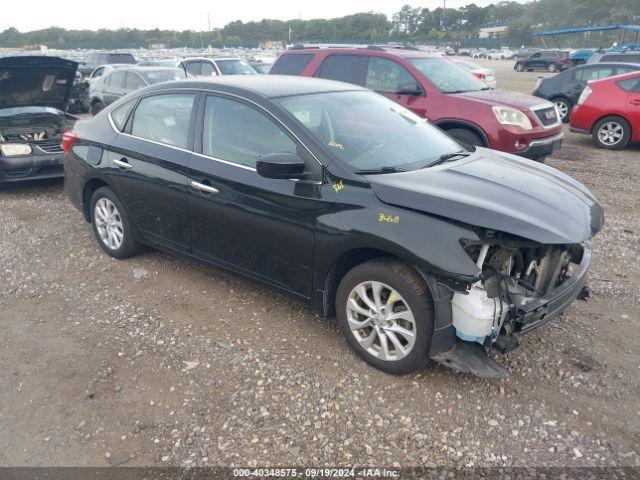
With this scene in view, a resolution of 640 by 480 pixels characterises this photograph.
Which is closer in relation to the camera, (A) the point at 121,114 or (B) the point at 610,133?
(A) the point at 121,114

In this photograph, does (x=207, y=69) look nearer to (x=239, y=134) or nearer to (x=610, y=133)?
(x=610, y=133)

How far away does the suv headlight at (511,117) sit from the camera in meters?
6.98

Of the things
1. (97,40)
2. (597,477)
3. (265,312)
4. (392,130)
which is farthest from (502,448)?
(97,40)

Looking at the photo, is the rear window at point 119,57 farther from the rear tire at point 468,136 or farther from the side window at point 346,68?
the rear tire at point 468,136

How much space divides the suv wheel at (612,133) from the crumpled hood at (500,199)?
297 inches

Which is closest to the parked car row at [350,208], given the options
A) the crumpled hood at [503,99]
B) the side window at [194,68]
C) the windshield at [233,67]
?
the crumpled hood at [503,99]

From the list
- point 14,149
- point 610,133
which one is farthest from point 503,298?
point 610,133

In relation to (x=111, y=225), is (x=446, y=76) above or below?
above

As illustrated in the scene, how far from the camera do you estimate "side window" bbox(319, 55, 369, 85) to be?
26.3ft

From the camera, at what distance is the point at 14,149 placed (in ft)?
22.3

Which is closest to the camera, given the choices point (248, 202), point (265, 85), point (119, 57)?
point (248, 202)

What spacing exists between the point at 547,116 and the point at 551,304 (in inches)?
212

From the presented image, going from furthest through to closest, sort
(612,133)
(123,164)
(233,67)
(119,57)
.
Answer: (119,57) < (233,67) < (612,133) < (123,164)

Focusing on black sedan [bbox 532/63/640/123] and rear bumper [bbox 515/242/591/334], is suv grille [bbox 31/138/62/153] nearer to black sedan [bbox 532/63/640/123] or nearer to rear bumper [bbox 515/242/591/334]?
rear bumper [bbox 515/242/591/334]
